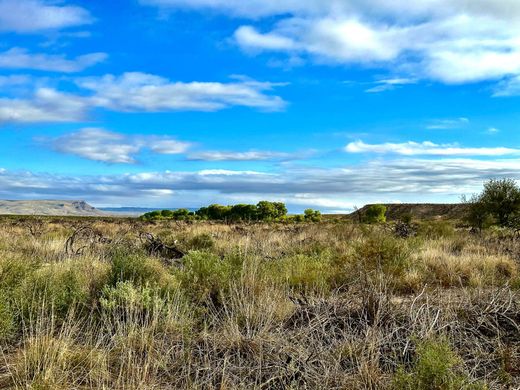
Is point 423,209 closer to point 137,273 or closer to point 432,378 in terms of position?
point 137,273

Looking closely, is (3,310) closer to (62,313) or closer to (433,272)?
(62,313)

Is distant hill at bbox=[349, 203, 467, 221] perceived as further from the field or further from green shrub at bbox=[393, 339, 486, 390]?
green shrub at bbox=[393, 339, 486, 390]

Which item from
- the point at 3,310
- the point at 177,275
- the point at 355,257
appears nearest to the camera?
the point at 3,310

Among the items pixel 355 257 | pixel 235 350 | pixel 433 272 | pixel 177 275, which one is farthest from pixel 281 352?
pixel 433 272

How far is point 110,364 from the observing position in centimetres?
544

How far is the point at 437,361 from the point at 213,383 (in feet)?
7.05

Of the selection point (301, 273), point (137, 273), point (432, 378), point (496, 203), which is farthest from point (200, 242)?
point (496, 203)

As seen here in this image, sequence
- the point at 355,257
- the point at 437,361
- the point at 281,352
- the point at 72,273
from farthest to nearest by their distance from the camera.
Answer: the point at 355,257 → the point at 72,273 → the point at 281,352 → the point at 437,361

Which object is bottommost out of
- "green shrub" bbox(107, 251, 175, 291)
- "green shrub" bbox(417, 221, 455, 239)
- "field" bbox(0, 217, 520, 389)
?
"field" bbox(0, 217, 520, 389)

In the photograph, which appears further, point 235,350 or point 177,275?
point 177,275

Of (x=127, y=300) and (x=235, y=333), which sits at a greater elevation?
(x=127, y=300)

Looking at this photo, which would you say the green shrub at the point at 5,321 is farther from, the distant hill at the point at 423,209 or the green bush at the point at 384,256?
the distant hill at the point at 423,209

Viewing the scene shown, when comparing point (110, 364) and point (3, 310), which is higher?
point (3, 310)

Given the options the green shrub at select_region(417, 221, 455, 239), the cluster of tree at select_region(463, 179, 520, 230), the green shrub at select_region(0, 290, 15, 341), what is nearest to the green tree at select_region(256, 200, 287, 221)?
the cluster of tree at select_region(463, 179, 520, 230)
